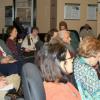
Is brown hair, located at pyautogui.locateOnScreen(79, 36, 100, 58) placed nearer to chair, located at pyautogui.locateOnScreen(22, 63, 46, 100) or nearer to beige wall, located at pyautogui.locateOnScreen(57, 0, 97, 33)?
chair, located at pyautogui.locateOnScreen(22, 63, 46, 100)

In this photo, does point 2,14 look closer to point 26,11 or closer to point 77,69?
point 26,11

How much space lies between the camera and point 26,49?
7.20m

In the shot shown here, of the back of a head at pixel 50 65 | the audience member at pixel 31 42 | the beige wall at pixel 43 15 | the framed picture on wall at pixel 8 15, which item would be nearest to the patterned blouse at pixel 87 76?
the back of a head at pixel 50 65

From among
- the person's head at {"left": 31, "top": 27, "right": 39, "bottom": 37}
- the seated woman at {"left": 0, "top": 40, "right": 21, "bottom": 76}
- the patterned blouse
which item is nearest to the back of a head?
the patterned blouse

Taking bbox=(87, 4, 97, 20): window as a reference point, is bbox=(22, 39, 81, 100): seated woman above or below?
below

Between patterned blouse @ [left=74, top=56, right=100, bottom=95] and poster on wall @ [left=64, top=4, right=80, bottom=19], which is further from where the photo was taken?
poster on wall @ [left=64, top=4, right=80, bottom=19]

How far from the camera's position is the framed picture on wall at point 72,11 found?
8.80 m

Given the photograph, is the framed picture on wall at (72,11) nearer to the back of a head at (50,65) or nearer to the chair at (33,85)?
the back of a head at (50,65)

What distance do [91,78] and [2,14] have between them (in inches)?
294

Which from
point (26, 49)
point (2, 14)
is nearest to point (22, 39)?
point (26, 49)

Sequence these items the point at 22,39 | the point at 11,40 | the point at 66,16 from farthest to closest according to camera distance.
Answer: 1. the point at 66,16
2. the point at 22,39
3. the point at 11,40

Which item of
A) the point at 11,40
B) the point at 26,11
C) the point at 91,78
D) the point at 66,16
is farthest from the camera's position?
the point at 26,11

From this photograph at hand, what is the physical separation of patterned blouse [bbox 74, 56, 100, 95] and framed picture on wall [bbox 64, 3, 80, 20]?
6323 millimetres

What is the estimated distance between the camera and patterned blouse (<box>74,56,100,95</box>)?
2.44 meters
